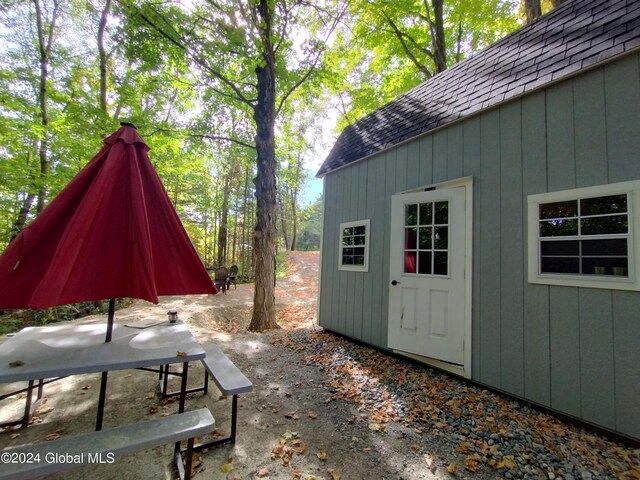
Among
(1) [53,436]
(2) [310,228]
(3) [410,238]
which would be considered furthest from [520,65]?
(2) [310,228]

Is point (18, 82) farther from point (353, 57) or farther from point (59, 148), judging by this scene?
point (353, 57)

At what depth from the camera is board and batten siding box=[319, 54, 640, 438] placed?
7.45ft

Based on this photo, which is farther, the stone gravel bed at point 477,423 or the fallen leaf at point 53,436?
the fallen leaf at point 53,436

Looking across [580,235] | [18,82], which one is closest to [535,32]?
[580,235]

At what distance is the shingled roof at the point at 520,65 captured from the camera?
2.51 m

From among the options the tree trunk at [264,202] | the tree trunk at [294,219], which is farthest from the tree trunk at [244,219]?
the tree trunk at [264,202]

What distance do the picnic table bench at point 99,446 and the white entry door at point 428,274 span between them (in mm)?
2691

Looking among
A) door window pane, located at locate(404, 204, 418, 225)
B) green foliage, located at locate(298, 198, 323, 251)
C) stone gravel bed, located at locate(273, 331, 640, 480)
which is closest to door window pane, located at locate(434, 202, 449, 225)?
door window pane, located at locate(404, 204, 418, 225)

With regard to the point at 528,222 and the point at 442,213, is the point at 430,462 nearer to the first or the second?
the point at 528,222

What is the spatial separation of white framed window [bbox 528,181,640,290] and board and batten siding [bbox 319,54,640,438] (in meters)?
0.08

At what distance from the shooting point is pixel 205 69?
20.1 feet

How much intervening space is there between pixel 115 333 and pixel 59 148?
26.7 ft

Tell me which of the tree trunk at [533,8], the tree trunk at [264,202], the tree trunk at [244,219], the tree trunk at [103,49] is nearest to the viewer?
the tree trunk at [264,202]

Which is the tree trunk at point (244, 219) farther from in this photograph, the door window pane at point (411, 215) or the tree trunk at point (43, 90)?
the door window pane at point (411, 215)
